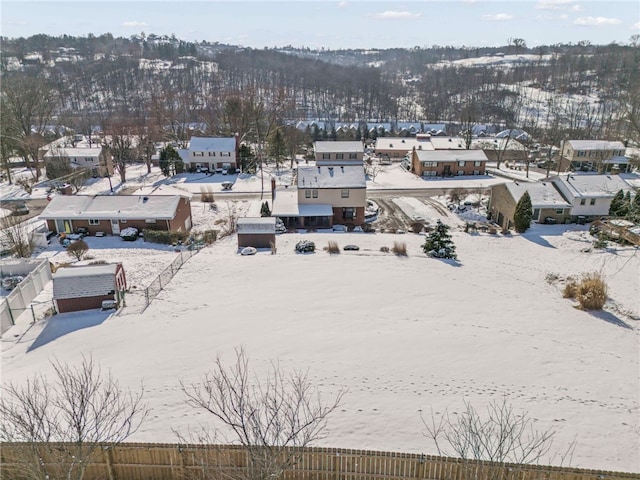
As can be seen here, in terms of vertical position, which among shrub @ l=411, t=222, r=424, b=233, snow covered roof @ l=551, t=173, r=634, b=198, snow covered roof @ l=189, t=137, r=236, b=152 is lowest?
shrub @ l=411, t=222, r=424, b=233

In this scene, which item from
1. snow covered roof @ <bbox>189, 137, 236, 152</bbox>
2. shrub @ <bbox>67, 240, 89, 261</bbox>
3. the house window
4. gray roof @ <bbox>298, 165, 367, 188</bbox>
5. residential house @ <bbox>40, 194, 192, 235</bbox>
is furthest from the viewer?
snow covered roof @ <bbox>189, 137, 236, 152</bbox>

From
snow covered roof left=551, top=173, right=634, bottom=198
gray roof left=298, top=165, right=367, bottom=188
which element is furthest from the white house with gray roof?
snow covered roof left=551, top=173, right=634, bottom=198

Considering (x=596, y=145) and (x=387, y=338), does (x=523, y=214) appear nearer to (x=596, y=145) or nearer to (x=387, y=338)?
(x=387, y=338)

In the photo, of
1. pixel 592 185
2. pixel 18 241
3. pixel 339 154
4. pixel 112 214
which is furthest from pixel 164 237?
pixel 592 185

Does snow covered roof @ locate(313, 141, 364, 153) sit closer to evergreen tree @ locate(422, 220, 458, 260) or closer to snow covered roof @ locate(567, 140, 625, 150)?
evergreen tree @ locate(422, 220, 458, 260)

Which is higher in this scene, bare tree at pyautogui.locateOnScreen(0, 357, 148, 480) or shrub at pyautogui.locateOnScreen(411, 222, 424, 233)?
bare tree at pyautogui.locateOnScreen(0, 357, 148, 480)

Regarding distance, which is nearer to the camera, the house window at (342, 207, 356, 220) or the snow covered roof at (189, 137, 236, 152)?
the house window at (342, 207, 356, 220)

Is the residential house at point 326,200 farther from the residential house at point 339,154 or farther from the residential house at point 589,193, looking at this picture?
the residential house at point 339,154
